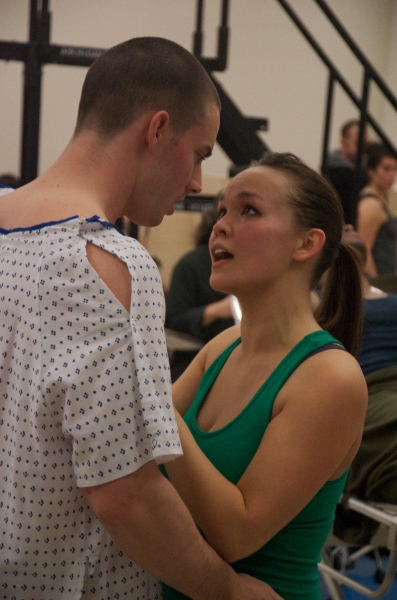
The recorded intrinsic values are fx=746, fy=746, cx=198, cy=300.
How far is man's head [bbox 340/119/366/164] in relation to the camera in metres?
5.55

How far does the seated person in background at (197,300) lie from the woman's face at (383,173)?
1.95 m

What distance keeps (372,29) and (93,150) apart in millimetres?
7903

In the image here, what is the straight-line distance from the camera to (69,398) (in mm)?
968

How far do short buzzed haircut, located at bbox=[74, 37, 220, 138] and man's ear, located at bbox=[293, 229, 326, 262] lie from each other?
346 millimetres

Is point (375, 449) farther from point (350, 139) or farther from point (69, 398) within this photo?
point (350, 139)

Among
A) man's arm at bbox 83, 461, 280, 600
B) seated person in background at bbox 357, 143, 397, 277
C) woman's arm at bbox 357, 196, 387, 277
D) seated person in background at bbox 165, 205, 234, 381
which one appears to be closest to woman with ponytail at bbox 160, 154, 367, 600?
man's arm at bbox 83, 461, 280, 600

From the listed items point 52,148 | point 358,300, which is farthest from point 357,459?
point 52,148

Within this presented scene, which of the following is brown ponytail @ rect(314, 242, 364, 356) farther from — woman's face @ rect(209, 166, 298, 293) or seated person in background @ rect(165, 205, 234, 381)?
seated person in background @ rect(165, 205, 234, 381)

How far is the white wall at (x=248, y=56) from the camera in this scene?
676 centimetres

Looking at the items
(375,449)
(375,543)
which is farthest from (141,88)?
(375,543)

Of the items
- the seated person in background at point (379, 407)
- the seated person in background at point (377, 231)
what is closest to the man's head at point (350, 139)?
the seated person in background at point (377, 231)

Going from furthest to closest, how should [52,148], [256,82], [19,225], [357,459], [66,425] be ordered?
[256,82]
[52,148]
[357,459]
[19,225]
[66,425]

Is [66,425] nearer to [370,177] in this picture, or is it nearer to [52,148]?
[370,177]

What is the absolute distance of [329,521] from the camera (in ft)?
4.55
